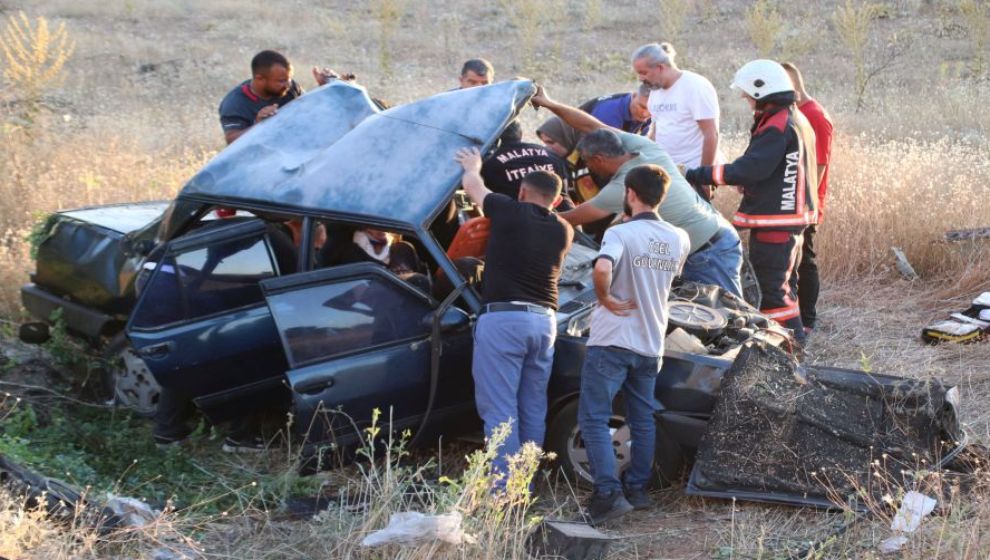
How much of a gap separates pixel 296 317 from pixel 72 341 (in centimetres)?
226

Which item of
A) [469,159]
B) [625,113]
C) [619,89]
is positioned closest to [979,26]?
[619,89]

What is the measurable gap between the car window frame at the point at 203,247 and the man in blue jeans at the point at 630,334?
1.70m

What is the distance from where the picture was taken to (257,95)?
7.58 meters

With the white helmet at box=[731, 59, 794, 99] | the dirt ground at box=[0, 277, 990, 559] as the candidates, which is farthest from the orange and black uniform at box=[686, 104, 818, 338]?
the dirt ground at box=[0, 277, 990, 559]

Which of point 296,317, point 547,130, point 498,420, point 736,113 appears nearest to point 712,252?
point 547,130

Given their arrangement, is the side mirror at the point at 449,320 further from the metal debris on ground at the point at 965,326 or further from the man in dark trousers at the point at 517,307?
the metal debris on ground at the point at 965,326

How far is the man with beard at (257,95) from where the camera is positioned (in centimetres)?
742

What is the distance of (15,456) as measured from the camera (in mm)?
5043

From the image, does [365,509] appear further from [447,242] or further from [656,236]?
[447,242]

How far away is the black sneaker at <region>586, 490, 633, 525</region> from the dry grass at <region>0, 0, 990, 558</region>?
12 centimetres

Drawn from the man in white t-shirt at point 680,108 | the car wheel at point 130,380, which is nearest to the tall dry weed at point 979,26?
the man in white t-shirt at point 680,108

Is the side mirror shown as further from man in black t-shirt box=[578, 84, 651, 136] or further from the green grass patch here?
man in black t-shirt box=[578, 84, 651, 136]

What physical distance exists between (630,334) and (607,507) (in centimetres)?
79

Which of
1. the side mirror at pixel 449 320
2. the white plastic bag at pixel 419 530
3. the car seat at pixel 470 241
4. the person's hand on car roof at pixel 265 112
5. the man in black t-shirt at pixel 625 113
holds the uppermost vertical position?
the person's hand on car roof at pixel 265 112
